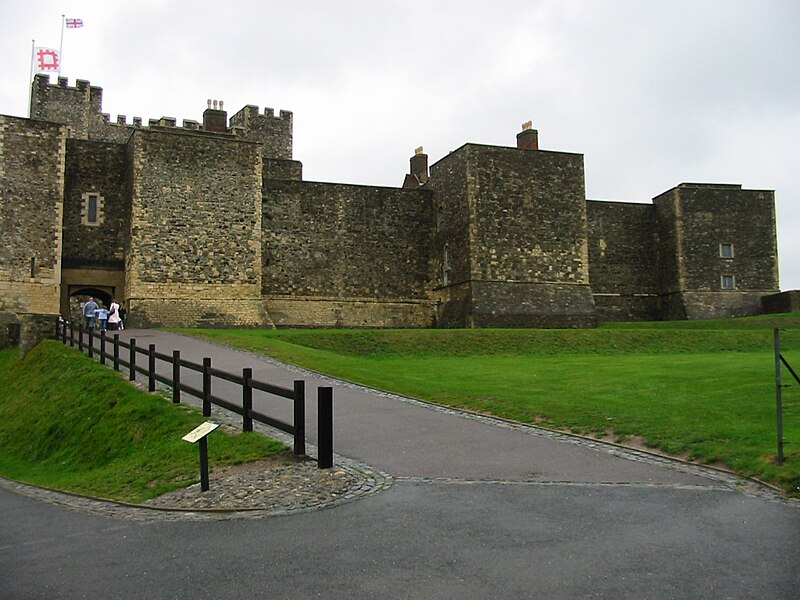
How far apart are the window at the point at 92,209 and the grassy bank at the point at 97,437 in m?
11.4

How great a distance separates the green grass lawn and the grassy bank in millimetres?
4699

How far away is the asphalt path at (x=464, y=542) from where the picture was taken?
18.0 ft

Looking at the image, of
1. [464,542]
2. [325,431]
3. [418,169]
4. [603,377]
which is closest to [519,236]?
[418,169]

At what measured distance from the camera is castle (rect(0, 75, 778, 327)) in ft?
95.6

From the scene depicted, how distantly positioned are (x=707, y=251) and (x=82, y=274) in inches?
1251

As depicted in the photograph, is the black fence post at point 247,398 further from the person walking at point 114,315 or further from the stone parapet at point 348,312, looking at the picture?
the stone parapet at point 348,312

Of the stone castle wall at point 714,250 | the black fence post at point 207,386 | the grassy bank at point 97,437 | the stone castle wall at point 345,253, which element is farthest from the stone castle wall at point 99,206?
the stone castle wall at point 714,250

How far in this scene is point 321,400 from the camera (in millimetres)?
9461

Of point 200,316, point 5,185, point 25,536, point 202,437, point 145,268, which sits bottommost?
point 25,536

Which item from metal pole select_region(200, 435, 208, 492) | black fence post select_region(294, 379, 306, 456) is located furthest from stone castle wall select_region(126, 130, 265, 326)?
metal pole select_region(200, 435, 208, 492)

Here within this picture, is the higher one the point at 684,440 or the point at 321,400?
the point at 321,400

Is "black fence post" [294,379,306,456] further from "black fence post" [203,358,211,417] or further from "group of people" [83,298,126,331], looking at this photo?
"group of people" [83,298,126,331]

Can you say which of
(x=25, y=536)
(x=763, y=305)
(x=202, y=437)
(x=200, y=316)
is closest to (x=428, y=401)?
(x=202, y=437)

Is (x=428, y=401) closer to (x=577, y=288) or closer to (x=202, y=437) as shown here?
(x=202, y=437)
